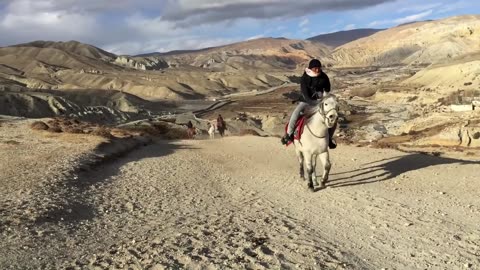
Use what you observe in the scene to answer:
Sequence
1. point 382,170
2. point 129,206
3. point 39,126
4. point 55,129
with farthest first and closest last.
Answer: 1. point 39,126
2. point 55,129
3. point 382,170
4. point 129,206

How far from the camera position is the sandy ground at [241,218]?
316 inches

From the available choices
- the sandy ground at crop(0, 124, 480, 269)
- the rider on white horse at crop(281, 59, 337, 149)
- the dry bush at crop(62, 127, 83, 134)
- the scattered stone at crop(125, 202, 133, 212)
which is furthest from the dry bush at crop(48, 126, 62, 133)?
the rider on white horse at crop(281, 59, 337, 149)

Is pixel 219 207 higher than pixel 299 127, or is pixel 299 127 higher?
pixel 299 127

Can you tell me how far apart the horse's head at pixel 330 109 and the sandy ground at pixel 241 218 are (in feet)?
6.48

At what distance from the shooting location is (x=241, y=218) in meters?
10.7

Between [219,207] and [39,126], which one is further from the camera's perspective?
[39,126]

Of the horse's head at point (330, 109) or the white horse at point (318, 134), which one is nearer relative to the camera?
the horse's head at point (330, 109)

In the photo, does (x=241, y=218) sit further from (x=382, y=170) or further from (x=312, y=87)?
(x=382, y=170)

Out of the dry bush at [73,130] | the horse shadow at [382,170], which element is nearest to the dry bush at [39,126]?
the dry bush at [73,130]

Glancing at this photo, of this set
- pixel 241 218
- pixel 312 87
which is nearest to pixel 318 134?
pixel 312 87

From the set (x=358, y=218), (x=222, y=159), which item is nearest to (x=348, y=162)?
(x=222, y=159)

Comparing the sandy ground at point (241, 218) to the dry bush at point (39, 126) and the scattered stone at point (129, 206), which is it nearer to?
the scattered stone at point (129, 206)

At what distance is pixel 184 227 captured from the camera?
983 cm

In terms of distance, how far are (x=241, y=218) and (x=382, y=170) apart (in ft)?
26.6
